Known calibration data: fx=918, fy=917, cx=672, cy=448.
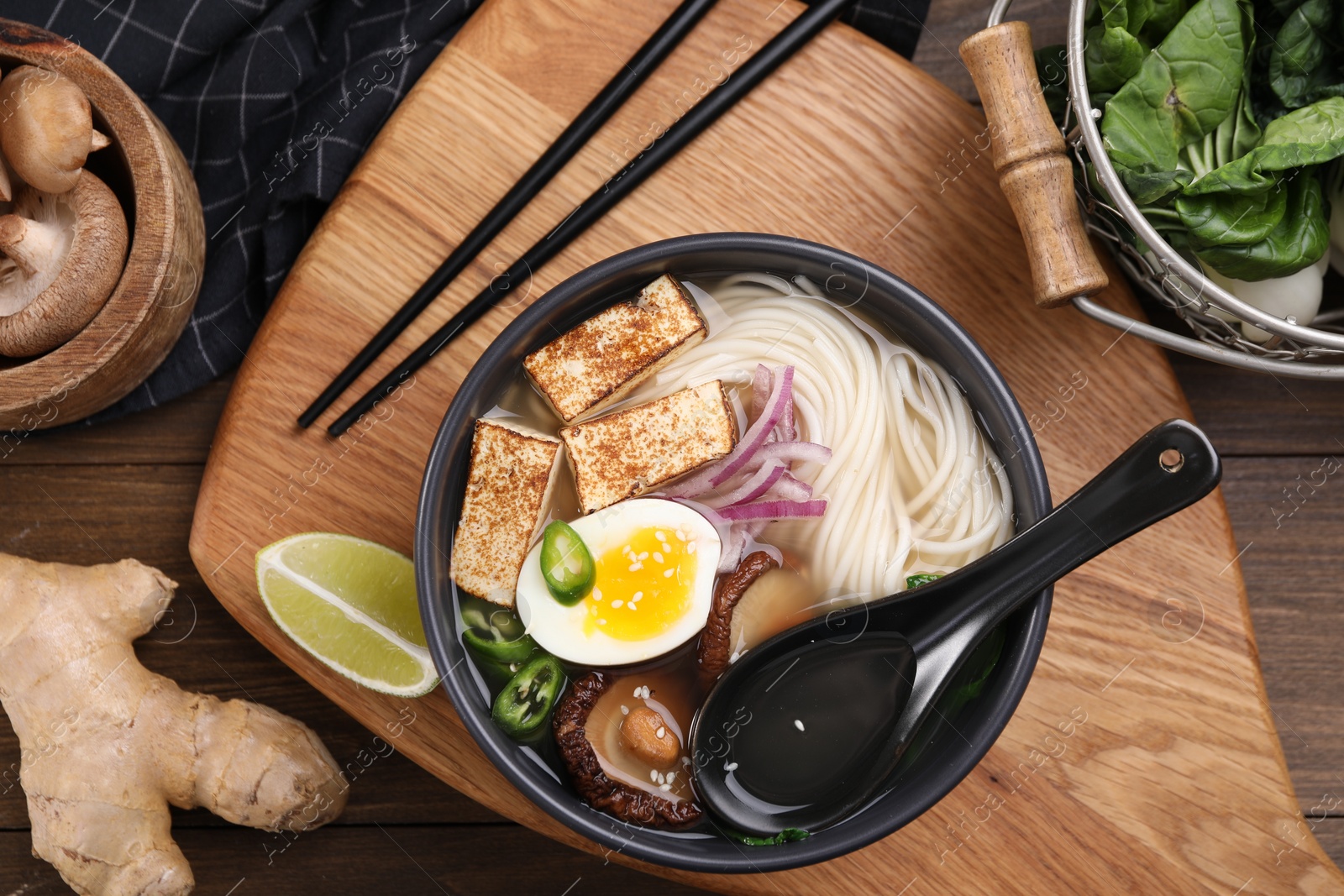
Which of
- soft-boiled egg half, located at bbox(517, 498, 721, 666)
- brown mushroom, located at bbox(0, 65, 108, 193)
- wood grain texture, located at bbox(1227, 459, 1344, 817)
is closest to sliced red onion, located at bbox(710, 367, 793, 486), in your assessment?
soft-boiled egg half, located at bbox(517, 498, 721, 666)

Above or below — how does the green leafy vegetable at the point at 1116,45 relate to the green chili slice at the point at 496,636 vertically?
above

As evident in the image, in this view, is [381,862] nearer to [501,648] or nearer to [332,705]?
[332,705]

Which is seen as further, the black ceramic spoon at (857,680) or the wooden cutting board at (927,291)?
the wooden cutting board at (927,291)

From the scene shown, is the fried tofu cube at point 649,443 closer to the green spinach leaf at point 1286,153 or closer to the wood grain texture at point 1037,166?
the wood grain texture at point 1037,166

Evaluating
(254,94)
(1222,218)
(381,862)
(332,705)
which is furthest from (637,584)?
(254,94)

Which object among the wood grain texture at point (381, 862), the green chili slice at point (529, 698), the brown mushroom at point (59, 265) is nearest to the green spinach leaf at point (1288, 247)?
the green chili slice at point (529, 698)

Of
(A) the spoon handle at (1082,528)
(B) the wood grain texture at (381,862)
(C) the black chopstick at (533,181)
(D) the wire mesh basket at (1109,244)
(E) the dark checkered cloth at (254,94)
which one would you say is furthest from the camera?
(B) the wood grain texture at (381,862)

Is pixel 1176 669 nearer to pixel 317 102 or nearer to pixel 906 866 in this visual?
pixel 906 866
